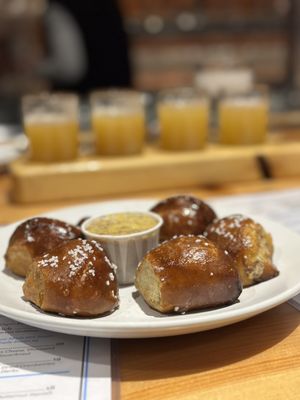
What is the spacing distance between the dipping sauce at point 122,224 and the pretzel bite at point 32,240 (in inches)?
2.1

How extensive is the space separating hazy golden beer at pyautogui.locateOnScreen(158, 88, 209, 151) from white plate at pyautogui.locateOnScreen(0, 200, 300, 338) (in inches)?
35.4

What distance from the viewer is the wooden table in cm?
67

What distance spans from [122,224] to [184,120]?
0.92 meters

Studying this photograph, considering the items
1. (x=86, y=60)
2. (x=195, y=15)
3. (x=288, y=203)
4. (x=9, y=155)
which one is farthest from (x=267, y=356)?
(x=195, y=15)

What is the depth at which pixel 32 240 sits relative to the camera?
932 millimetres

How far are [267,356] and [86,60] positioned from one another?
3523mm

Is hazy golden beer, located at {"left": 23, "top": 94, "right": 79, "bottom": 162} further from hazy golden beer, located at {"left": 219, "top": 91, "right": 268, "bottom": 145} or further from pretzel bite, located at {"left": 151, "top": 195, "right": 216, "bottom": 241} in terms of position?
pretzel bite, located at {"left": 151, "top": 195, "right": 216, "bottom": 241}

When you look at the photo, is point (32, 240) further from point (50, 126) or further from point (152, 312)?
point (50, 126)

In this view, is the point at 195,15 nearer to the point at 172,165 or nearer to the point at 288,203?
the point at 172,165

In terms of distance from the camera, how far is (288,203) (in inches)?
59.0

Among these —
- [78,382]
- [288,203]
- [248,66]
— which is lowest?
[288,203]

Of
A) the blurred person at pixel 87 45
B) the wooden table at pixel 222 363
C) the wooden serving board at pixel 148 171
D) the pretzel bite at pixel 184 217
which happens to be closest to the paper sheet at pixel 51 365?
the wooden table at pixel 222 363

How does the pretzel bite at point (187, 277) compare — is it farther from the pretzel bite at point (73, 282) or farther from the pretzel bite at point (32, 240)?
the pretzel bite at point (32, 240)

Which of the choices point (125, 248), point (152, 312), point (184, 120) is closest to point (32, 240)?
point (125, 248)
